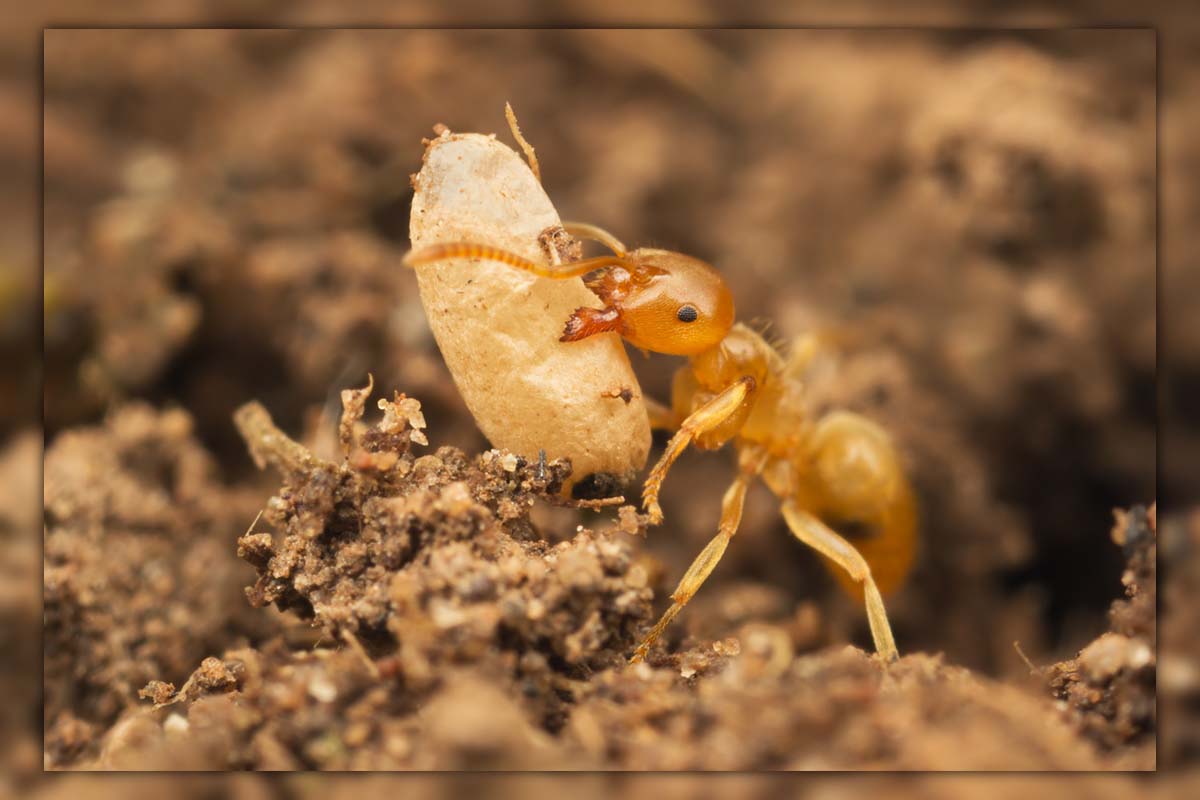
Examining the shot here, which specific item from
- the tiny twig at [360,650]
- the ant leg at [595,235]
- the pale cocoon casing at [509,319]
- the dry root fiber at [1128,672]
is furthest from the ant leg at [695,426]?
the dry root fiber at [1128,672]

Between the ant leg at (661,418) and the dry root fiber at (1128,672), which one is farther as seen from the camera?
the ant leg at (661,418)

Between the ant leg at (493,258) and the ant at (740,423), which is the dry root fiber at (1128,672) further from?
the ant leg at (493,258)

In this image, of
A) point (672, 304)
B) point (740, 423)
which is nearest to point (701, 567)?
point (740, 423)

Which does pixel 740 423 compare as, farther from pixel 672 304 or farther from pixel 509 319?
pixel 509 319

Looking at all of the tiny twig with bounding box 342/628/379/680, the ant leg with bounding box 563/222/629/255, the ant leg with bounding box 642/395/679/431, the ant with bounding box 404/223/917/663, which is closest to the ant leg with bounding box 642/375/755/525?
the ant with bounding box 404/223/917/663

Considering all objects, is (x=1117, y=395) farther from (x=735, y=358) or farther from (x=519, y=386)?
(x=519, y=386)

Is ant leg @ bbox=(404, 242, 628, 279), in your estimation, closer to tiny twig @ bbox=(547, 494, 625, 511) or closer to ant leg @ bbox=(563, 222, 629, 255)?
ant leg @ bbox=(563, 222, 629, 255)
